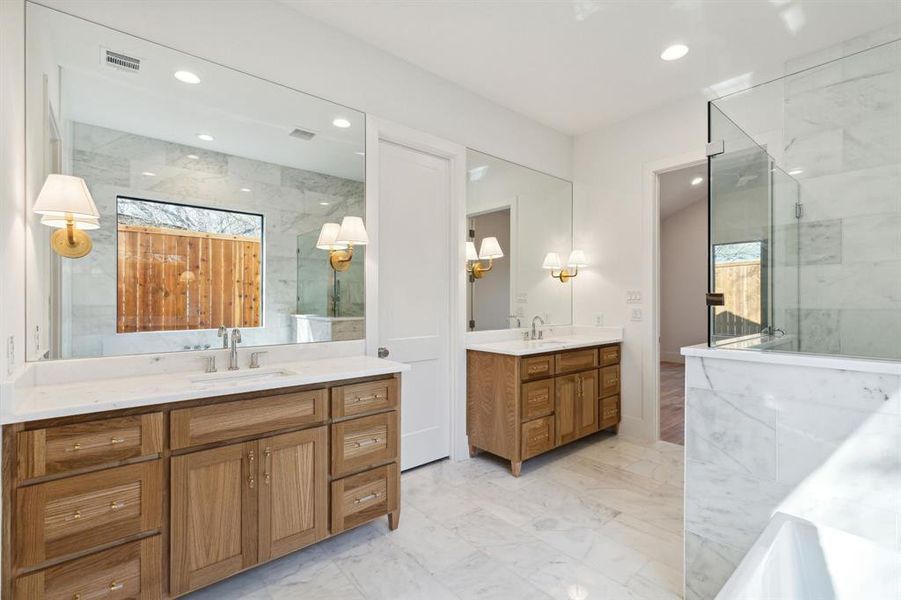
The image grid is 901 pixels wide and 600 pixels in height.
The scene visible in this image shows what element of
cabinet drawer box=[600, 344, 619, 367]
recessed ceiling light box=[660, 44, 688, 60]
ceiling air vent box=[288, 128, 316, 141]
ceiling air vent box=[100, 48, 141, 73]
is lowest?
cabinet drawer box=[600, 344, 619, 367]

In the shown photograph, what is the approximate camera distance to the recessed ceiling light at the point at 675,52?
2.80 m

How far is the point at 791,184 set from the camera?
8.21 feet

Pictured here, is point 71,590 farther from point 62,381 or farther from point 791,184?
point 791,184

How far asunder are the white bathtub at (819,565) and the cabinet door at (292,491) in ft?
5.30

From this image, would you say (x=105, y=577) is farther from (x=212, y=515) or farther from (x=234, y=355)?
(x=234, y=355)

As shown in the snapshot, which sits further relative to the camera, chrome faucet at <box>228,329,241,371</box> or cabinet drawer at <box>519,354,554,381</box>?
cabinet drawer at <box>519,354,554,381</box>

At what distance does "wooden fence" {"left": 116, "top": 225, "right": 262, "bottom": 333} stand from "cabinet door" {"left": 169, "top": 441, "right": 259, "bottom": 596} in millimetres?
740

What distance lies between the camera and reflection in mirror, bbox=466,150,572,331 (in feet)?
11.2

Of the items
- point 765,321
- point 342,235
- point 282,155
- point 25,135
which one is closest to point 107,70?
point 25,135

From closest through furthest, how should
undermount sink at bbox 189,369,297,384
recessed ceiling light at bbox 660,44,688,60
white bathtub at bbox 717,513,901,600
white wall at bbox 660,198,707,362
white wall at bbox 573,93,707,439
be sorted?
white bathtub at bbox 717,513,901,600
undermount sink at bbox 189,369,297,384
recessed ceiling light at bbox 660,44,688,60
white wall at bbox 573,93,707,439
white wall at bbox 660,198,707,362

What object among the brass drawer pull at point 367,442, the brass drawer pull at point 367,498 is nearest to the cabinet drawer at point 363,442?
the brass drawer pull at point 367,442

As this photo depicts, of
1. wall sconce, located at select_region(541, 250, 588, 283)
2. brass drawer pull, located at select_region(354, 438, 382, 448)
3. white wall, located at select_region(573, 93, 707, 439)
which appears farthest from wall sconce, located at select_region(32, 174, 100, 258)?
white wall, located at select_region(573, 93, 707, 439)

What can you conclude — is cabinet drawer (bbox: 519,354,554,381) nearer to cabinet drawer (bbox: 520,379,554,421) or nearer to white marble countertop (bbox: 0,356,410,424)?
cabinet drawer (bbox: 520,379,554,421)

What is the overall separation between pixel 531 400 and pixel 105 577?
2.38m
